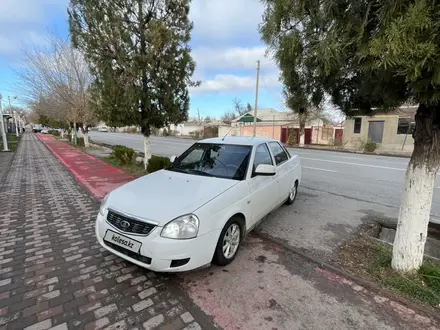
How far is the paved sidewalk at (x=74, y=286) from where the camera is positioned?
7.44 feet

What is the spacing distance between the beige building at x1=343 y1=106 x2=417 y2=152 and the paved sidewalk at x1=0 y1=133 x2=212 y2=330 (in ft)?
71.4

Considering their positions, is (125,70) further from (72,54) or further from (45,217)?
(72,54)

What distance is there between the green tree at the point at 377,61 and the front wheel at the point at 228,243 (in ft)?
5.97

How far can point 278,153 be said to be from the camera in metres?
4.98

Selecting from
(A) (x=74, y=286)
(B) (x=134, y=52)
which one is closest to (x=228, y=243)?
(A) (x=74, y=286)

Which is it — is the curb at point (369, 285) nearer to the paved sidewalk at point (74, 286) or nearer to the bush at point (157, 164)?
the paved sidewalk at point (74, 286)

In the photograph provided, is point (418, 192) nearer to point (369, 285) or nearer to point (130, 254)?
point (369, 285)

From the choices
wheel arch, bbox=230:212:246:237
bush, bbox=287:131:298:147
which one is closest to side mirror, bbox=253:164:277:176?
wheel arch, bbox=230:212:246:237

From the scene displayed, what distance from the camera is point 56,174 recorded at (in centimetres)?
925

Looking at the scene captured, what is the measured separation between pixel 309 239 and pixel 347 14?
3.13 metres

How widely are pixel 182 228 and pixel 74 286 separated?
1398 millimetres

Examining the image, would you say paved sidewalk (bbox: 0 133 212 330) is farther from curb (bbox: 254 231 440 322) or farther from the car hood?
curb (bbox: 254 231 440 322)

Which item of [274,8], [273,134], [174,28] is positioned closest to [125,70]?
[174,28]

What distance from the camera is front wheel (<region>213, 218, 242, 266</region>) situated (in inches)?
116
